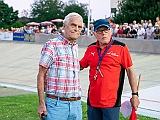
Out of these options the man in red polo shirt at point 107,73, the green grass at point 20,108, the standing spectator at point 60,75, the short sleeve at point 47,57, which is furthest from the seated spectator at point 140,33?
the short sleeve at point 47,57

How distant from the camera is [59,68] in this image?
13.0 ft

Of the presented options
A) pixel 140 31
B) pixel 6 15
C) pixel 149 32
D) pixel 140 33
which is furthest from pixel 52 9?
pixel 149 32

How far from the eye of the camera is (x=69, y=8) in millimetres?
98312

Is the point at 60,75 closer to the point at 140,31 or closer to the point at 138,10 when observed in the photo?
the point at 140,31

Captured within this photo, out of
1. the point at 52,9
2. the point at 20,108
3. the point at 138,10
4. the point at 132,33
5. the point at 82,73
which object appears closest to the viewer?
the point at 20,108

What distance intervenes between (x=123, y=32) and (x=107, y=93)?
17.4 m

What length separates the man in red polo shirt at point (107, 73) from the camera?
14.6 feet

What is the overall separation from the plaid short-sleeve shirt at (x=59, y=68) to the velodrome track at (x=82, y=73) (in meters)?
4.38

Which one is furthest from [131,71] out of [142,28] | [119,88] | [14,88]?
[142,28]

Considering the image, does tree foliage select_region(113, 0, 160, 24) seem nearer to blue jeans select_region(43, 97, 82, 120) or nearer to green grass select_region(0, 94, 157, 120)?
green grass select_region(0, 94, 157, 120)

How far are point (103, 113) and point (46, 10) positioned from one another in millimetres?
99475

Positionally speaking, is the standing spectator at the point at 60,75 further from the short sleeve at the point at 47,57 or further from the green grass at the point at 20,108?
the green grass at the point at 20,108

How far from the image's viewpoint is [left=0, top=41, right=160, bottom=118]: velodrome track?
31.8ft

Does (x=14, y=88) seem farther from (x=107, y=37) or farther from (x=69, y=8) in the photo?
(x=69, y=8)
